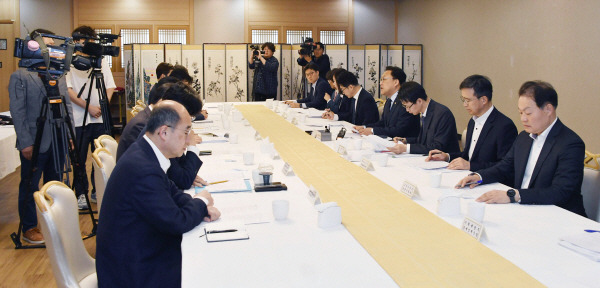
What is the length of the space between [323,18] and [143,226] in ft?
34.2

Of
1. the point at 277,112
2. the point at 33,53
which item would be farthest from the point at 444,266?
the point at 277,112

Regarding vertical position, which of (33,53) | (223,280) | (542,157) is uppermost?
(33,53)

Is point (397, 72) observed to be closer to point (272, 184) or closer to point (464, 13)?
point (272, 184)

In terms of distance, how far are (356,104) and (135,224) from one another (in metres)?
4.29

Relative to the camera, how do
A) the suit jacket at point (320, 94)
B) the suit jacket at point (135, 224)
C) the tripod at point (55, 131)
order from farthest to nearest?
the suit jacket at point (320, 94) → the tripod at point (55, 131) → the suit jacket at point (135, 224)

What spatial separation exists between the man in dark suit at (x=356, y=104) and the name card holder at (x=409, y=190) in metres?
3.28

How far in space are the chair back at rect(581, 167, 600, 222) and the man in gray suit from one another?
3.31 metres

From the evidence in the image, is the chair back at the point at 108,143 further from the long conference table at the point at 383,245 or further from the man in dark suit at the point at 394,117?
the man in dark suit at the point at 394,117

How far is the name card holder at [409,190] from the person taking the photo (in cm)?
260

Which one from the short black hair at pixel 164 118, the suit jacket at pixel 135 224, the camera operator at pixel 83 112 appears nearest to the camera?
the suit jacket at pixel 135 224

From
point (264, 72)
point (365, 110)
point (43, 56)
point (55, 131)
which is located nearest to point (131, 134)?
point (43, 56)

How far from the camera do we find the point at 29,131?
4.03 m

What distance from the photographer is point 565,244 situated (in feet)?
6.42

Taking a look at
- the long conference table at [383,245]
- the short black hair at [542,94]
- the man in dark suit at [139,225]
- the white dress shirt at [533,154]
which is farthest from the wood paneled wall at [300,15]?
the man in dark suit at [139,225]
